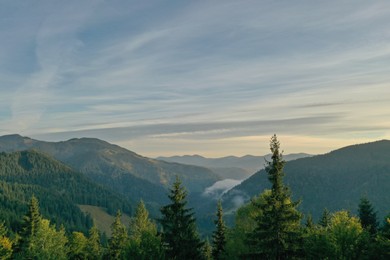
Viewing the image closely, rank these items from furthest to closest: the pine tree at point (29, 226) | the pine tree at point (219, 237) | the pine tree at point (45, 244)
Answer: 1. the pine tree at point (29, 226)
2. the pine tree at point (45, 244)
3. the pine tree at point (219, 237)

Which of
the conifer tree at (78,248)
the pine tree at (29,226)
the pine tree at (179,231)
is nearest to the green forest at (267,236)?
the pine tree at (179,231)

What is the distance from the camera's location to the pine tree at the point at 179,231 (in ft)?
158

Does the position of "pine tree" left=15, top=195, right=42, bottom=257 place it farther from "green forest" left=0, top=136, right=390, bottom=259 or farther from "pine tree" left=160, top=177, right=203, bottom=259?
"pine tree" left=160, top=177, right=203, bottom=259

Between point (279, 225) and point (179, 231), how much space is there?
560 inches

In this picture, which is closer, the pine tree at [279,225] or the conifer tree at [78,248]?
the pine tree at [279,225]

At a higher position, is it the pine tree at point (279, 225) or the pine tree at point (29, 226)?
the pine tree at point (279, 225)

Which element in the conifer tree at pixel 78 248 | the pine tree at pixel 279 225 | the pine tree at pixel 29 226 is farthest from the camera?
the conifer tree at pixel 78 248

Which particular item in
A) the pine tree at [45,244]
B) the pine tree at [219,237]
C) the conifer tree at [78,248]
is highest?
the pine tree at [219,237]

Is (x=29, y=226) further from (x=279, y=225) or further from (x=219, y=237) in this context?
(x=279, y=225)

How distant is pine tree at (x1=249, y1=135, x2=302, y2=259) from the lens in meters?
38.7

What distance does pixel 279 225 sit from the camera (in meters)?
38.6

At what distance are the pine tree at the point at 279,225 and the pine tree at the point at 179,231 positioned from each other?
36.6 ft

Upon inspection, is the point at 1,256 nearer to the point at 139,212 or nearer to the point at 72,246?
the point at 72,246

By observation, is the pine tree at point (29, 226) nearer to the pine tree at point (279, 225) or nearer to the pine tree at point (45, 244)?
the pine tree at point (45, 244)
